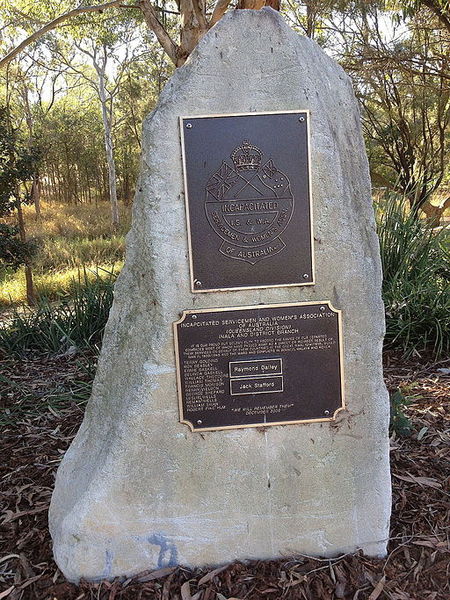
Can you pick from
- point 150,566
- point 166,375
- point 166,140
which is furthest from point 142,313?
point 150,566

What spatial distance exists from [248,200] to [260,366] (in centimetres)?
66

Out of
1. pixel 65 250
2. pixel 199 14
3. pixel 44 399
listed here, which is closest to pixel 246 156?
pixel 44 399

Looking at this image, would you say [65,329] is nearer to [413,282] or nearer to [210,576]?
[413,282]

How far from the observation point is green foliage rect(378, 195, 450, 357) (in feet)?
15.2

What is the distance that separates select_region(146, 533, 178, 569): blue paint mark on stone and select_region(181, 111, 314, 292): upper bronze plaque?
105 centimetres

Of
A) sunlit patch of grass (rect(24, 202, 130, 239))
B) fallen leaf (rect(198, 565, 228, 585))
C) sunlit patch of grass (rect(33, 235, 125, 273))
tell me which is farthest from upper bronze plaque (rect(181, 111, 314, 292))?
sunlit patch of grass (rect(24, 202, 130, 239))

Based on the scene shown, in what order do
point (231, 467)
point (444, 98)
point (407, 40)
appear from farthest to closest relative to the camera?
point (444, 98) → point (407, 40) → point (231, 467)

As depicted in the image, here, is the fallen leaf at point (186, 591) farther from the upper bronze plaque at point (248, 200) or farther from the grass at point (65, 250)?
the grass at point (65, 250)

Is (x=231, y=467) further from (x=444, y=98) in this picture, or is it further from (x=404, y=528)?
(x=444, y=98)

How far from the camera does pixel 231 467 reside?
228cm

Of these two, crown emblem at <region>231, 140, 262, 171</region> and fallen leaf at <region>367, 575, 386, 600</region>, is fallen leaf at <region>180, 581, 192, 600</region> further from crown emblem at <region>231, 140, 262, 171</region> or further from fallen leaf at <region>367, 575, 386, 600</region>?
crown emblem at <region>231, 140, 262, 171</region>

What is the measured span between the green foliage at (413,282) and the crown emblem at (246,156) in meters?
2.93

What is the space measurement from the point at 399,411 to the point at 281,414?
1.33 meters

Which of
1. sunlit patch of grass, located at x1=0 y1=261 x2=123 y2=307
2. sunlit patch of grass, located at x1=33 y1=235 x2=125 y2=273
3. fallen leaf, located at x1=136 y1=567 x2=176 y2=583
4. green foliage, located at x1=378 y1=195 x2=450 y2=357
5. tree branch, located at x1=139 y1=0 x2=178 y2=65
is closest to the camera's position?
fallen leaf, located at x1=136 y1=567 x2=176 y2=583
